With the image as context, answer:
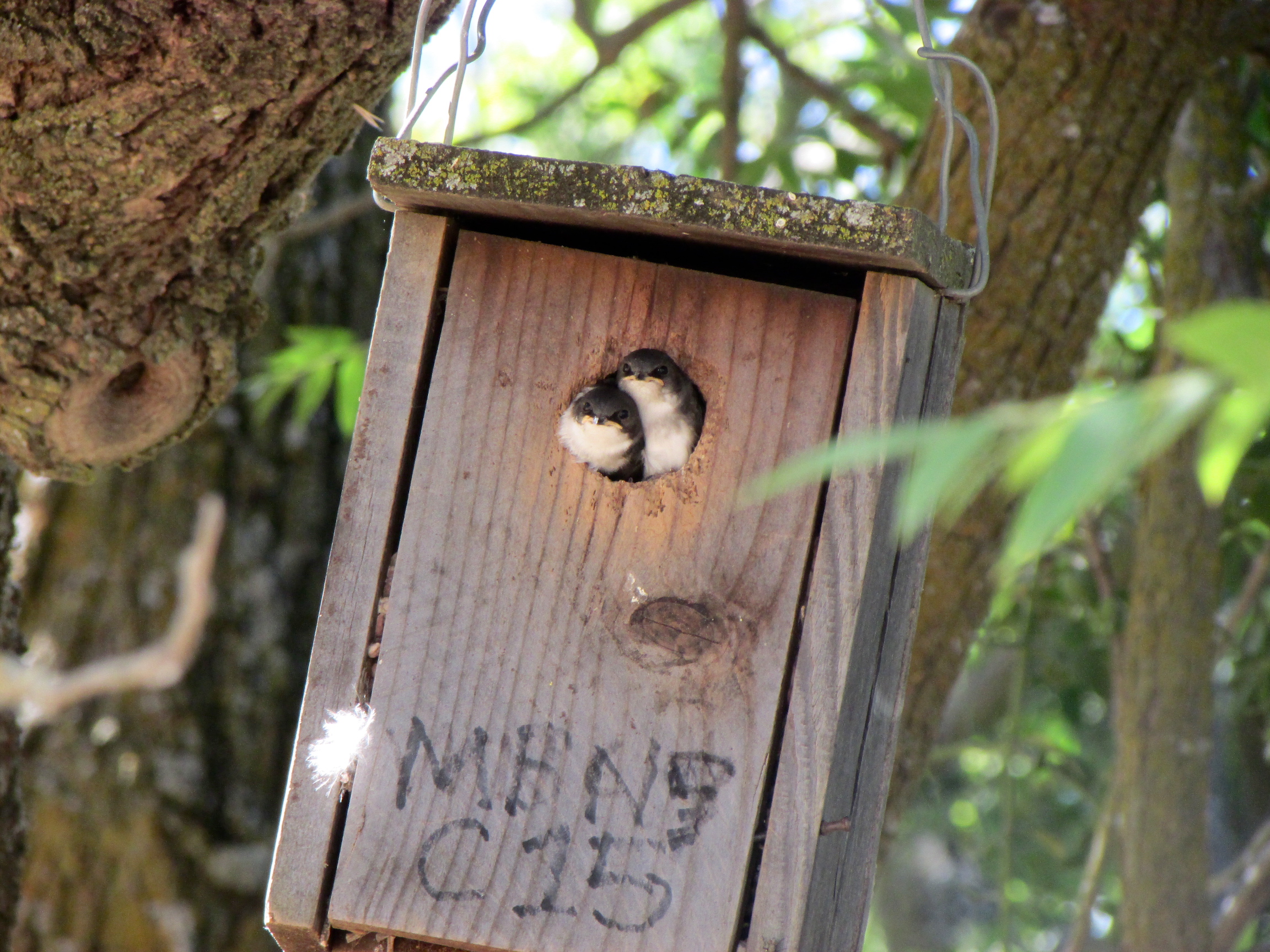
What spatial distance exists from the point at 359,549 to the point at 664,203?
23.6 inches

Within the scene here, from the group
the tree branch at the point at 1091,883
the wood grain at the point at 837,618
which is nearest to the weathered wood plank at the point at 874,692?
the wood grain at the point at 837,618

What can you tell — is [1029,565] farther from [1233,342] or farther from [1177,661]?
[1233,342]

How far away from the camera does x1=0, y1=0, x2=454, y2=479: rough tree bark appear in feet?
6.30

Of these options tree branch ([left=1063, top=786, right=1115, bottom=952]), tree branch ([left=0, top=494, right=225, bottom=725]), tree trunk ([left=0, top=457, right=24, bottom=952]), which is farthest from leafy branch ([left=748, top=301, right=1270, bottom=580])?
tree branch ([left=1063, top=786, right=1115, bottom=952])

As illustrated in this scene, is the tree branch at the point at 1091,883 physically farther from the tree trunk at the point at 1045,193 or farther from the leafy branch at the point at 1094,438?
the leafy branch at the point at 1094,438

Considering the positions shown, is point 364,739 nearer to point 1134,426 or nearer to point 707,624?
point 707,624

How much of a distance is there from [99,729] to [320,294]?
1357 millimetres

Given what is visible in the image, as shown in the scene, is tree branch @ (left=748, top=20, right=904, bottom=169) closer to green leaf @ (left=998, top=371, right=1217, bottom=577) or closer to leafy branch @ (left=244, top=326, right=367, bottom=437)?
leafy branch @ (left=244, top=326, right=367, bottom=437)

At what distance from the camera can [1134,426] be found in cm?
73

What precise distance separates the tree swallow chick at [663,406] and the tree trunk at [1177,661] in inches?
56.6

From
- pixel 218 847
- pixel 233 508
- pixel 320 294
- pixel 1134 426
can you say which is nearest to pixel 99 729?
pixel 218 847

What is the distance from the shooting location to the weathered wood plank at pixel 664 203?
1.69m

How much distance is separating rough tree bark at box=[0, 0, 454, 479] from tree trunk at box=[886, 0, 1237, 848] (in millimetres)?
1162

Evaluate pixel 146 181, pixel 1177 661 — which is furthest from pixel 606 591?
pixel 1177 661
